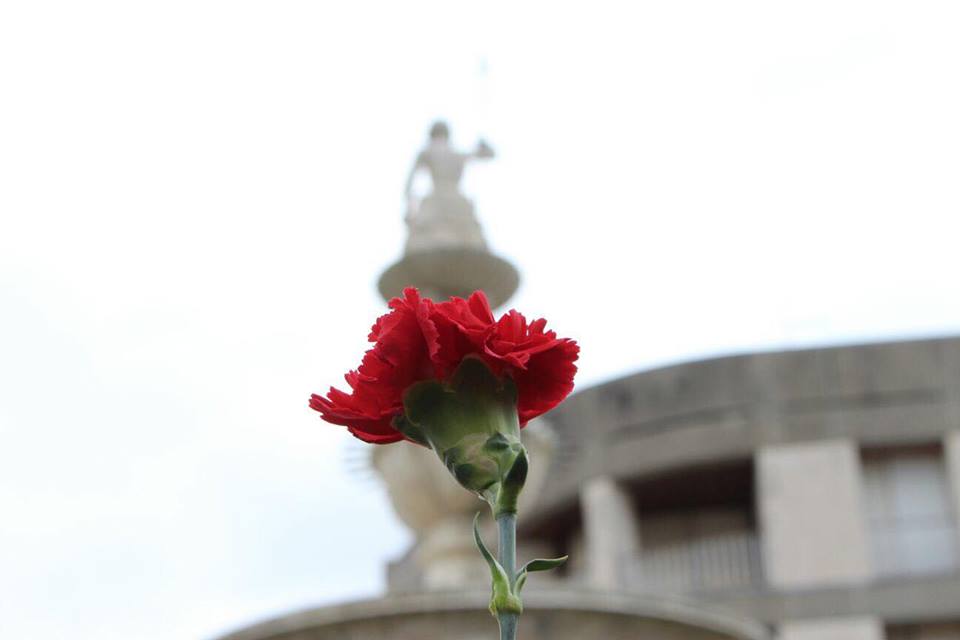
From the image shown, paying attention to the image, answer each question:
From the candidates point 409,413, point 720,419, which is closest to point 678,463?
point 720,419

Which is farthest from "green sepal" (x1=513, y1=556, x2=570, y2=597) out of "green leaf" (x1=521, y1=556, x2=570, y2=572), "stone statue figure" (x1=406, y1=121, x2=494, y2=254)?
"stone statue figure" (x1=406, y1=121, x2=494, y2=254)

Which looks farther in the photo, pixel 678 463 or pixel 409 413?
pixel 678 463

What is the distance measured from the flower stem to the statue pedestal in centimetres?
1226

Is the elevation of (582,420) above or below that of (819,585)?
above

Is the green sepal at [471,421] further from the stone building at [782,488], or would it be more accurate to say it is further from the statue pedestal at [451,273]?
the stone building at [782,488]

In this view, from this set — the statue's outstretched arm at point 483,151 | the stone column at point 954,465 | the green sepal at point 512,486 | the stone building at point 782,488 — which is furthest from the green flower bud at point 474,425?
the stone column at point 954,465

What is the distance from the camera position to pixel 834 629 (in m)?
32.2

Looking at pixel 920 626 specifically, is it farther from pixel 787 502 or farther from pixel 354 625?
pixel 354 625

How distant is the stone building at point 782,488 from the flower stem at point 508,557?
2772cm

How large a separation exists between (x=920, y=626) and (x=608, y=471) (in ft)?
21.0

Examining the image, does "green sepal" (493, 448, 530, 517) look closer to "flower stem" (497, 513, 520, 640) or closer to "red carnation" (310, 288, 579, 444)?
"flower stem" (497, 513, 520, 640)

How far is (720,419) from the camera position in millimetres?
34781

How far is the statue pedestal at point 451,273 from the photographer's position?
15.3 metres

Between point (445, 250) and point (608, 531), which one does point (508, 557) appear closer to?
point (445, 250)
